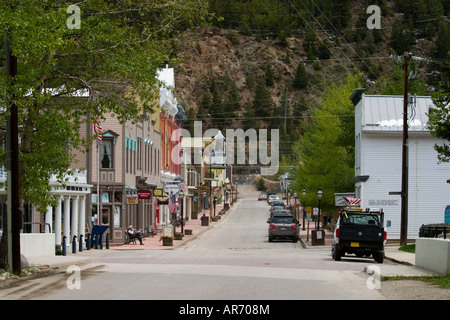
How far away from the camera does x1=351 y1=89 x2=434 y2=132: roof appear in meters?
47.2

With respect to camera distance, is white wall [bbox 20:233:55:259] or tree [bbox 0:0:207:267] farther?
white wall [bbox 20:233:55:259]

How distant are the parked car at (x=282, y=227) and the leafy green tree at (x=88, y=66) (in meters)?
30.0

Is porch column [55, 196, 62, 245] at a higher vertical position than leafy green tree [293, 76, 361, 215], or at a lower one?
lower

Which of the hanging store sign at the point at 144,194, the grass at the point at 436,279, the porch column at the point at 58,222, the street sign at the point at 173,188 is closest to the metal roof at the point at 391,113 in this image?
the street sign at the point at 173,188

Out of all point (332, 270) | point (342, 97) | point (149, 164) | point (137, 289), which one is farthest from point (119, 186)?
point (137, 289)

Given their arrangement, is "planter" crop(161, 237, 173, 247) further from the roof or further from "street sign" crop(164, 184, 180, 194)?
the roof

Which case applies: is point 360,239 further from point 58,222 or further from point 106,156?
point 106,156

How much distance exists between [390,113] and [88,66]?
30619mm

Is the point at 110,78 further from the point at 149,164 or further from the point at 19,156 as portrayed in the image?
the point at 149,164

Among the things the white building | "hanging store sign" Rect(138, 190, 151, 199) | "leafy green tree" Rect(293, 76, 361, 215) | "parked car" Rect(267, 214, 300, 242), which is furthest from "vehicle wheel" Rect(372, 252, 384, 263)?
"leafy green tree" Rect(293, 76, 361, 215)

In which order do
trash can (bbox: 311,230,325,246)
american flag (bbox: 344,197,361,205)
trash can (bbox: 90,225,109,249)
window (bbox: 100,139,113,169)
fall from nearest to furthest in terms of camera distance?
trash can (bbox: 90,225,109,249)
american flag (bbox: 344,197,361,205)
trash can (bbox: 311,230,325,246)
window (bbox: 100,139,113,169)

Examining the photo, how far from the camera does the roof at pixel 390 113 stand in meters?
47.2

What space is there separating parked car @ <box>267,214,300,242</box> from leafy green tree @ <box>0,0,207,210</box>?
2999 cm
